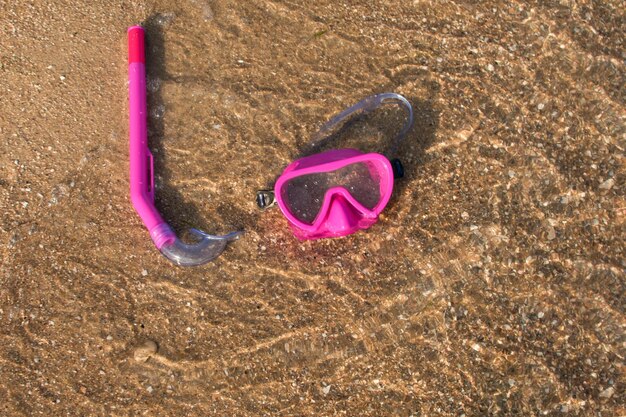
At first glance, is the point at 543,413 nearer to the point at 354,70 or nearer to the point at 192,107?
the point at 354,70

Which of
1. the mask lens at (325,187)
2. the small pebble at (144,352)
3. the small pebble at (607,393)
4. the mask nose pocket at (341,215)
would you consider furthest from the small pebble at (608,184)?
the small pebble at (144,352)

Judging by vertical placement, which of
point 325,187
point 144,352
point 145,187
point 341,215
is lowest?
point 144,352

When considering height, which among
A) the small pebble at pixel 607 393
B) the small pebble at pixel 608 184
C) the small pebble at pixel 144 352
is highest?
the small pebble at pixel 608 184

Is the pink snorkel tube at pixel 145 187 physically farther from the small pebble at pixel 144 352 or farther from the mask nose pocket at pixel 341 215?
the mask nose pocket at pixel 341 215

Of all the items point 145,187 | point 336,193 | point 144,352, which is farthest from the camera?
point 145,187

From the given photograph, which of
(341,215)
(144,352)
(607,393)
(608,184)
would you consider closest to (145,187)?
(144,352)

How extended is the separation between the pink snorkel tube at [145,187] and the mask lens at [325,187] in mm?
483

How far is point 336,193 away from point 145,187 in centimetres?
126

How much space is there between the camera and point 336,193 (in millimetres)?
3500

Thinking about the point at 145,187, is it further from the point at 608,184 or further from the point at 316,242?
the point at 608,184

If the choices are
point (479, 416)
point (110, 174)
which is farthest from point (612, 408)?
point (110, 174)

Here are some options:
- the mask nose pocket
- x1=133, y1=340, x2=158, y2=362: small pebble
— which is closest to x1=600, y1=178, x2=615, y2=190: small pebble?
the mask nose pocket

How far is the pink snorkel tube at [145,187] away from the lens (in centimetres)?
368

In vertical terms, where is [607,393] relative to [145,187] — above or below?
below
